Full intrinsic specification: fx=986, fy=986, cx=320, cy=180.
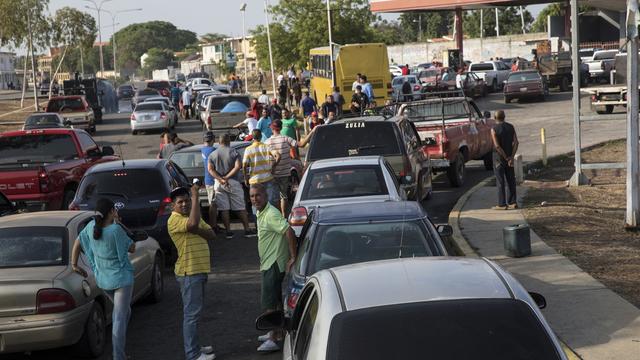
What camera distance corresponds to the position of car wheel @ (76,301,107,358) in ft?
31.9

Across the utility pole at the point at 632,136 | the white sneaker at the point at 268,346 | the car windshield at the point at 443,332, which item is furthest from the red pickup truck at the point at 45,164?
the car windshield at the point at 443,332

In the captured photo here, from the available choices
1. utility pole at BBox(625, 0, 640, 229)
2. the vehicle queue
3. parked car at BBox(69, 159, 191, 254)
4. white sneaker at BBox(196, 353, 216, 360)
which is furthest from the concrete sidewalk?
parked car at BBox(69, 159, 191, 254)

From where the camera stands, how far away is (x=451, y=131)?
827 inches

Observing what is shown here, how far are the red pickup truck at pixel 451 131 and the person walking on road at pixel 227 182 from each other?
474 centimetres

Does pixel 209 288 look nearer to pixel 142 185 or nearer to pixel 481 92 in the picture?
pixel 142 185

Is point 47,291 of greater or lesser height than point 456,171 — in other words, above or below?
above

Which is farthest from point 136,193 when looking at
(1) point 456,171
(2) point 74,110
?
(2) point 74,110

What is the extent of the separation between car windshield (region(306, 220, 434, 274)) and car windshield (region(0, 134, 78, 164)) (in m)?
12.0

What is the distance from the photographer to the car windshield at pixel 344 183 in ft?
42.2

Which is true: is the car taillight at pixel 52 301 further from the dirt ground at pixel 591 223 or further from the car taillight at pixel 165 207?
the dirt ground at pixel 591 223

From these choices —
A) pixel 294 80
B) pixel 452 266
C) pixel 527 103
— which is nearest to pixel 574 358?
pixel 452 266

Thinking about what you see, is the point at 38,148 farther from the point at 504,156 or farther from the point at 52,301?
the point at 52,301

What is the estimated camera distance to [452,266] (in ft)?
17.7

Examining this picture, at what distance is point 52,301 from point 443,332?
5640mm
